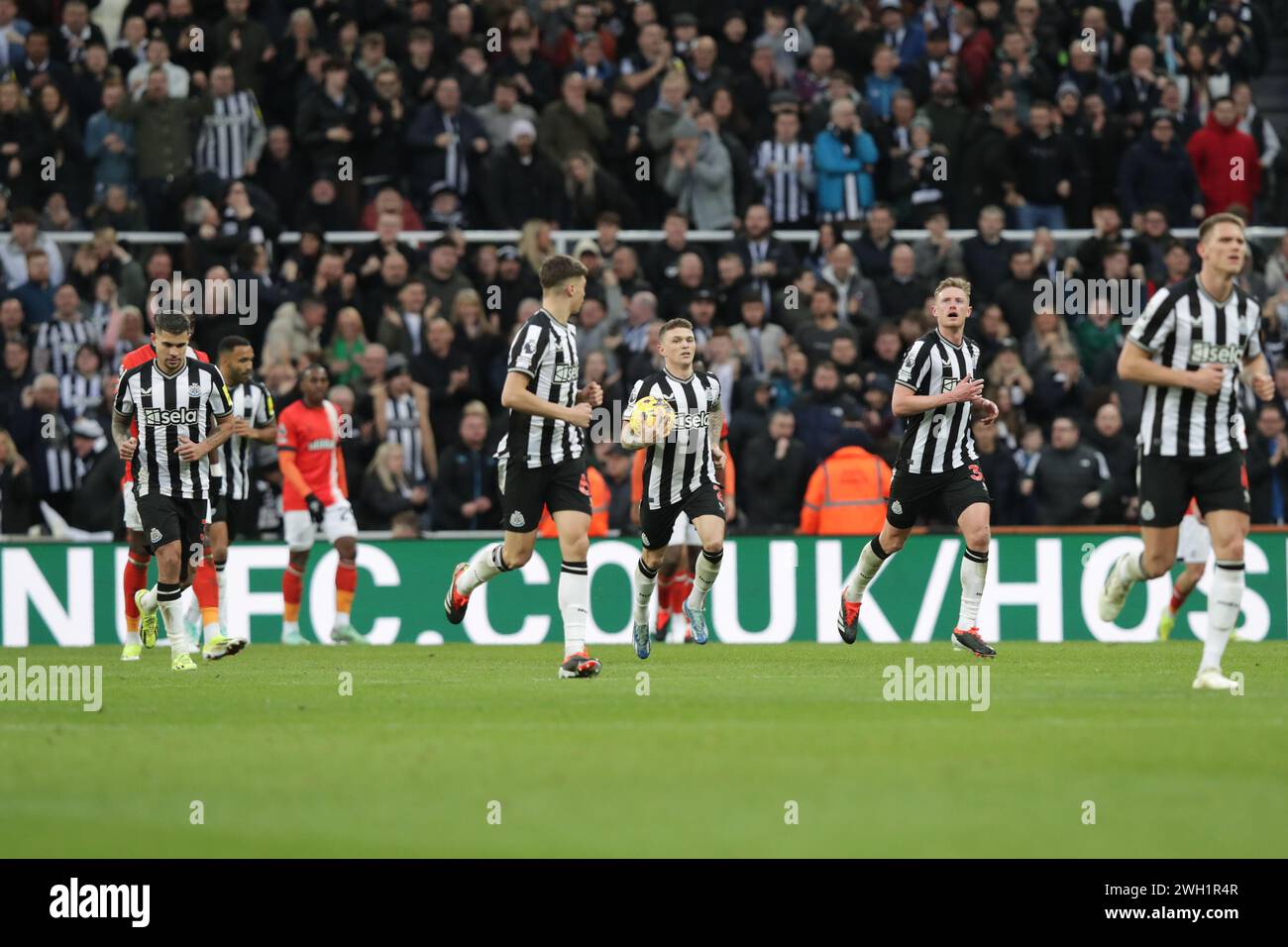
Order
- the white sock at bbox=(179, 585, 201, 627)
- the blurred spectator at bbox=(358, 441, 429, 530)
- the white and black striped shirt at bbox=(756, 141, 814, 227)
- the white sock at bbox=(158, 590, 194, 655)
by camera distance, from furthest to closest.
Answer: the white and black striped shirt at bbox=(756, 141, 814, 227)
the blurred spectator at bbox=(358, 441, 429, 530)
the white sock at bbox=(179, 585, 201, 627)
the white sock at bbox=(158, 590, 194, 655)

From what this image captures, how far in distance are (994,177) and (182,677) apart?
41.6 feet

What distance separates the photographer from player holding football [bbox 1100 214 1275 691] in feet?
35.6

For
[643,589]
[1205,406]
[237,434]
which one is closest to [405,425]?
[237,434]

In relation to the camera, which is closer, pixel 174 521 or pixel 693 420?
pixel 174 521

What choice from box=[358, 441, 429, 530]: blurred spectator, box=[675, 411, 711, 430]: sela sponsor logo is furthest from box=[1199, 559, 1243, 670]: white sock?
box=[358, 441, 429, 530]: blurred spectator

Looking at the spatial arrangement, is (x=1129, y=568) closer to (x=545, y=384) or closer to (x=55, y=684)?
(x=545, y=384)

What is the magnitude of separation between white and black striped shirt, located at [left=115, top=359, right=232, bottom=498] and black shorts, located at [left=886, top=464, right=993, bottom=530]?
4.76m

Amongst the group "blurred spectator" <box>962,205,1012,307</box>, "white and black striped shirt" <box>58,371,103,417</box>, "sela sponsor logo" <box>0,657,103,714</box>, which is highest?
"blurred spectator" <box>962,205,1012,307</box>

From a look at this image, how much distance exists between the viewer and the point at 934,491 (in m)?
13.9

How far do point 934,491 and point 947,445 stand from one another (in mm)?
342

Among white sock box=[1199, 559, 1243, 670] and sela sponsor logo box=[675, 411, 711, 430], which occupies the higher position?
sela sponsor logo box=[675, 411, 711, 430]

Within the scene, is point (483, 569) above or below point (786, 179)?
below

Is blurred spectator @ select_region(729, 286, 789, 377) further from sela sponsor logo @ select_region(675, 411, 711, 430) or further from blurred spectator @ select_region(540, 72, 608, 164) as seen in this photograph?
sela sponsor logo @ select_region(675, 411, 711, 430)
